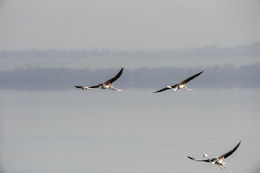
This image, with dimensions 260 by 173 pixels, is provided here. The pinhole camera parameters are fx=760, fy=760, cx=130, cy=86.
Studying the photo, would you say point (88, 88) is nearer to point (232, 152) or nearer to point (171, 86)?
point (171, 86)

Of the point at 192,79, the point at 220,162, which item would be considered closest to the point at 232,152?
the point at 220,162

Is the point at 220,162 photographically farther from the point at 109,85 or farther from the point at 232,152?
the point at 109,85

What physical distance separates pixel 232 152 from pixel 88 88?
34.5ft

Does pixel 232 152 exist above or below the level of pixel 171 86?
below

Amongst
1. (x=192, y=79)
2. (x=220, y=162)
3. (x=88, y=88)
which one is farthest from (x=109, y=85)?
(x=220, y=162)

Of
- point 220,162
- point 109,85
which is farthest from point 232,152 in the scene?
point 109,85

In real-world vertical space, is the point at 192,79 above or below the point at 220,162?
above

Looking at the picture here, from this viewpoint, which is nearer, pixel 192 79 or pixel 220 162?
pixel 220 162

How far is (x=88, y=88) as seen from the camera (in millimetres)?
51312

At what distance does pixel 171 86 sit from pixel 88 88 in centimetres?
662

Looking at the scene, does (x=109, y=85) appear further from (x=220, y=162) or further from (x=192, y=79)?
(x=220, y=162)

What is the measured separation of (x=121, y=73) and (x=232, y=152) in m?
8.84

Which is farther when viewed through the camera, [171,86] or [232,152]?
[171,86]

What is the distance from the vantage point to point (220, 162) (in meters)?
50.3
